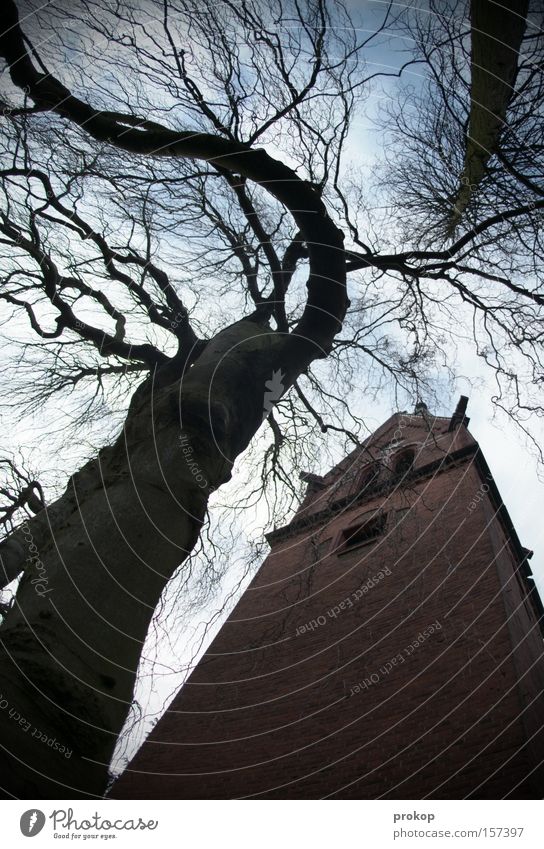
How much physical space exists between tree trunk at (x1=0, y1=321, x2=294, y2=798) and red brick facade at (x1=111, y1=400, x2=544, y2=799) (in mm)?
2325

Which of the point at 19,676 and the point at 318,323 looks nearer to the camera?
the point at 19,676

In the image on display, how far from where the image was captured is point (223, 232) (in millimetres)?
5246

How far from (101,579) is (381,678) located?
17.8 feet

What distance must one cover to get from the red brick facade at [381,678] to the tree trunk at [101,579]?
2.32m

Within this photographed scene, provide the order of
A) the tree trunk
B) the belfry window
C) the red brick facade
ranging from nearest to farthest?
1. the tree trunk
2. the red brick facade
3. the belfry window

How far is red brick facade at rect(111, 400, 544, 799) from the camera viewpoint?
4766 mm

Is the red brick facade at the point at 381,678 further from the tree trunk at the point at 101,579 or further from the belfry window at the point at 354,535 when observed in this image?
the tree trunk at the point at 101,579

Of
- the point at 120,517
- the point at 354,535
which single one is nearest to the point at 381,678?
the point at 354,535

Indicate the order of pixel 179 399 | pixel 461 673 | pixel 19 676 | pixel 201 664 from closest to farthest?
pixel 19 676 → pixel 179 399 → pixel 461 673 → pixel 201 664

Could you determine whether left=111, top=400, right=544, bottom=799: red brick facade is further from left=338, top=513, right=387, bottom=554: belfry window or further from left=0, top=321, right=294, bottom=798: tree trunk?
left=0, top=321, right=294, bottom=798: tree trunk

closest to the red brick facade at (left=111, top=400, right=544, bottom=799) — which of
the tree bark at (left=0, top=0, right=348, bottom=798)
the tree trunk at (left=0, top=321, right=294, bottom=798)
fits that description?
the tree bark at (left=0, top=0, right=348, bottom=798)
